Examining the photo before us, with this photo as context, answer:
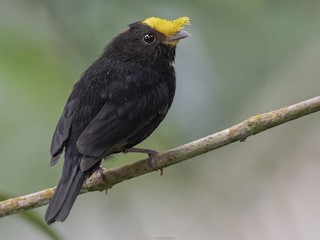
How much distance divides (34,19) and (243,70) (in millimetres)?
1253

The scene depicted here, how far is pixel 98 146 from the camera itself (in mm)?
3717

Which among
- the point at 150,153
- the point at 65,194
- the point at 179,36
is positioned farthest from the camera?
the point at 179,36

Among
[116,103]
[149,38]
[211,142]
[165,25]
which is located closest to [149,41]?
[149,38]

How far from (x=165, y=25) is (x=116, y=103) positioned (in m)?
0.68

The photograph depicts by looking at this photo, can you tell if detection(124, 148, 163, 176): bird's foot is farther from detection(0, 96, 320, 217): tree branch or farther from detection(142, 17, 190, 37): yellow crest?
detection(142, 17, 190, 37): yellow crest

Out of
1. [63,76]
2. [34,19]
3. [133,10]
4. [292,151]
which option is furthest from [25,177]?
[292,151]

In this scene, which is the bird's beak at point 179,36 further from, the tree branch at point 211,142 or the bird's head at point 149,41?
the tree branch at point 211,142

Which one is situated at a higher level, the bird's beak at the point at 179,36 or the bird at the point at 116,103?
the bird's beak at the point at 179,36

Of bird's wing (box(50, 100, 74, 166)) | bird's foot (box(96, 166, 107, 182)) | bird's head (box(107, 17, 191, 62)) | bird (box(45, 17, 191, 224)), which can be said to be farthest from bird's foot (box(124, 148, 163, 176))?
bird's head (box(107, 17, 191, 62))

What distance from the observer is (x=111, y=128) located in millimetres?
3797

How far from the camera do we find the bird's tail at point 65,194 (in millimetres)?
3475

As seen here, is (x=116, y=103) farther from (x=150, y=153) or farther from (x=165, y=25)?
(x=165, y=25)

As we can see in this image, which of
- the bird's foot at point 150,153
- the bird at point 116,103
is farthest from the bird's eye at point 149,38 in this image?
the bird's foot at point 150,153

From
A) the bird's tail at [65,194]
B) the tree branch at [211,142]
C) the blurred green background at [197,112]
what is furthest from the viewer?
the blurred green background at [197,112]
